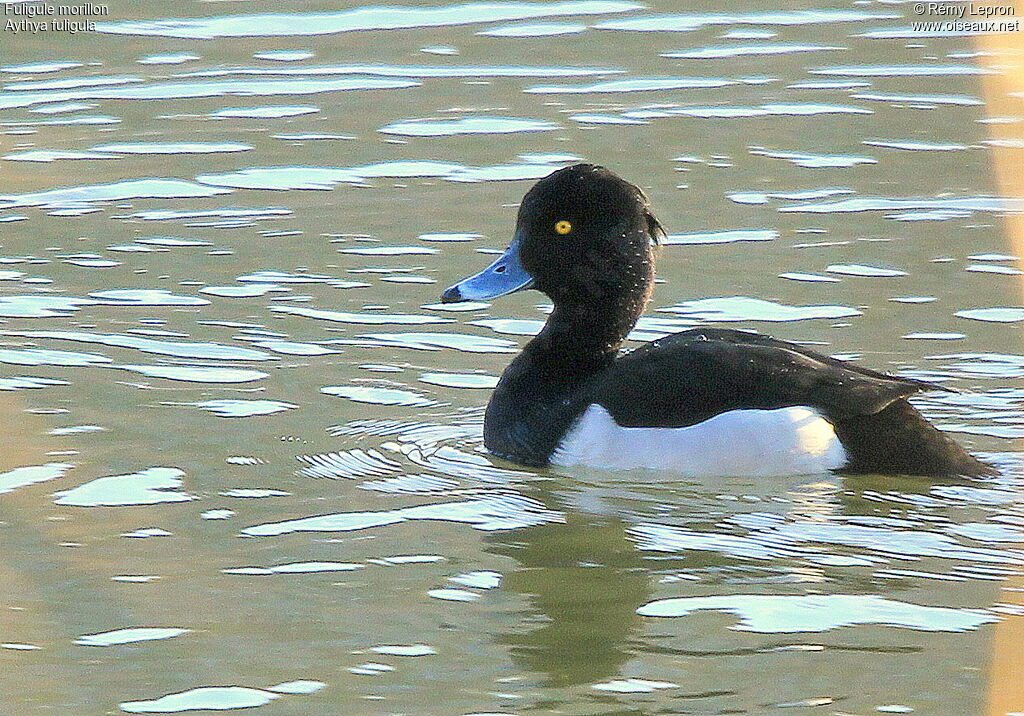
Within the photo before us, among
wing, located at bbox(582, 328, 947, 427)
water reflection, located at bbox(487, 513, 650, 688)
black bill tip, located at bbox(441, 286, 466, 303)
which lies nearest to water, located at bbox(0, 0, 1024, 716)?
water reflection, located at bbox(487, 513, 650, 688)

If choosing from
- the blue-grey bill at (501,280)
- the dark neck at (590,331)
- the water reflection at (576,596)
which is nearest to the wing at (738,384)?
the dark neck at (590,331)

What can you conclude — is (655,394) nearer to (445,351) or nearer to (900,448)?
(900,448)

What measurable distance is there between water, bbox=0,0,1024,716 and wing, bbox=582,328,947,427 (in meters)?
0.29

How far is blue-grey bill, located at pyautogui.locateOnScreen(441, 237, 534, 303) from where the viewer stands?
8.23m

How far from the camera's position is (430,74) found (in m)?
14.2

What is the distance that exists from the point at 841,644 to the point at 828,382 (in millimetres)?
1792

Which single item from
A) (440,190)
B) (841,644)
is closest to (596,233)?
(841,644)

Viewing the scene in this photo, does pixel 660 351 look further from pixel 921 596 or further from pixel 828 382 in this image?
pixel 921 596

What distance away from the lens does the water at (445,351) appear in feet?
19.1

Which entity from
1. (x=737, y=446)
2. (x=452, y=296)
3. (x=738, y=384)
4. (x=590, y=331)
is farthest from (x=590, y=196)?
(x=737, y=446)

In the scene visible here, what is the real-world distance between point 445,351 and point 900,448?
2.40 meters

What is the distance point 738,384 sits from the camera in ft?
24.6

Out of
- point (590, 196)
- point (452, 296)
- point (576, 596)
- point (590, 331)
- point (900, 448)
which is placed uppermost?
point (590, 196)

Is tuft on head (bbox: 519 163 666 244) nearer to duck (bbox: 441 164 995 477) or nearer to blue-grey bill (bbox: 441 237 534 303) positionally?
duck (bbox: 441 164 995 477)
